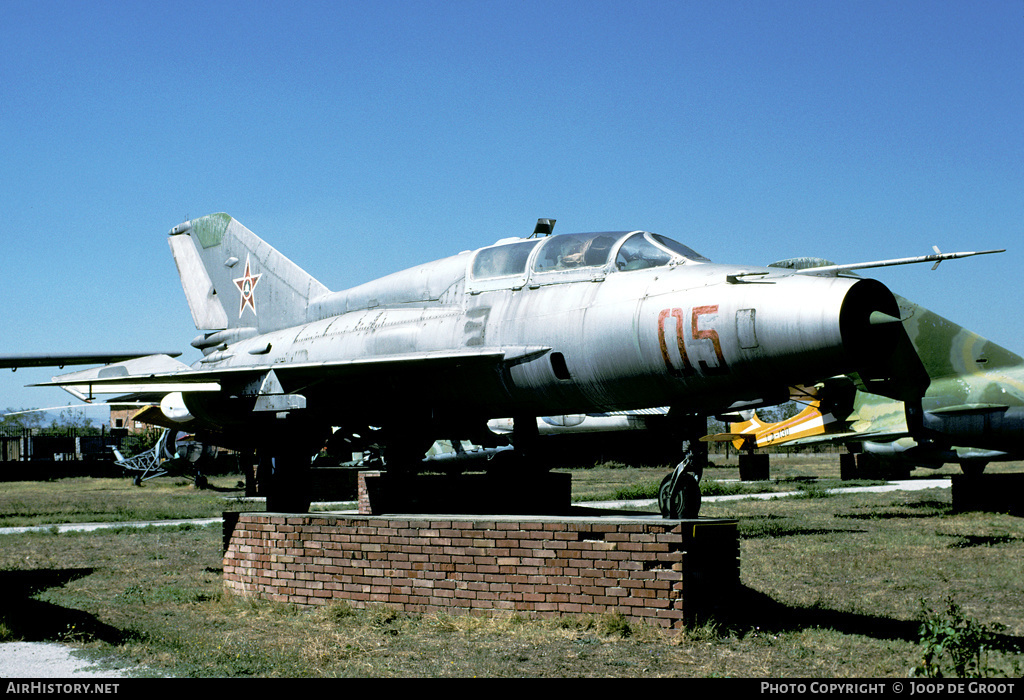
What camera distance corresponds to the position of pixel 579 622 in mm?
7785

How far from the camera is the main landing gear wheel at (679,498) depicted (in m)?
8.23

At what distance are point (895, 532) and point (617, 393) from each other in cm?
994

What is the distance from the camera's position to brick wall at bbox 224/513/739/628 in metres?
7.64

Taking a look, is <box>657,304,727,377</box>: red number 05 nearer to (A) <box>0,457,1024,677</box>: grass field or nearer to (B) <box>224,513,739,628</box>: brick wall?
(B) <box>224,513,739,628</box>: brick wall

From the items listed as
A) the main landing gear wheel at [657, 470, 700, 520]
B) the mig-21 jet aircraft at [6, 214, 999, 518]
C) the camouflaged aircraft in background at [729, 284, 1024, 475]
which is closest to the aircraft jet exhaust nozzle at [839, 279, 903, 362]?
the mig-21 jet aircraft at [6, 214, 999, 518]

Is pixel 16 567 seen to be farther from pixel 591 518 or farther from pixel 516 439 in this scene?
pixel 591 518

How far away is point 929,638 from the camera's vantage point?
577 cm

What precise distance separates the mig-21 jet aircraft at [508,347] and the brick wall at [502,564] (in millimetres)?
702

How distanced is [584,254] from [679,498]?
2663mm

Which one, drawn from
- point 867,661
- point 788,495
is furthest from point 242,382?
point 788,495

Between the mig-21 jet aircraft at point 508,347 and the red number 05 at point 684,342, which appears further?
the red number 05 at point 684,342

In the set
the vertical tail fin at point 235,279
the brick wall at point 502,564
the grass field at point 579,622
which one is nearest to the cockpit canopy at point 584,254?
the brick wall at point 502,564

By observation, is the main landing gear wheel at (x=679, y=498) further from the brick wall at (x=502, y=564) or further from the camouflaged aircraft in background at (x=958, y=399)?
the camouflaged aircraft in background at (x=958, y=399)

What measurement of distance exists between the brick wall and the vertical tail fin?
422 cm
